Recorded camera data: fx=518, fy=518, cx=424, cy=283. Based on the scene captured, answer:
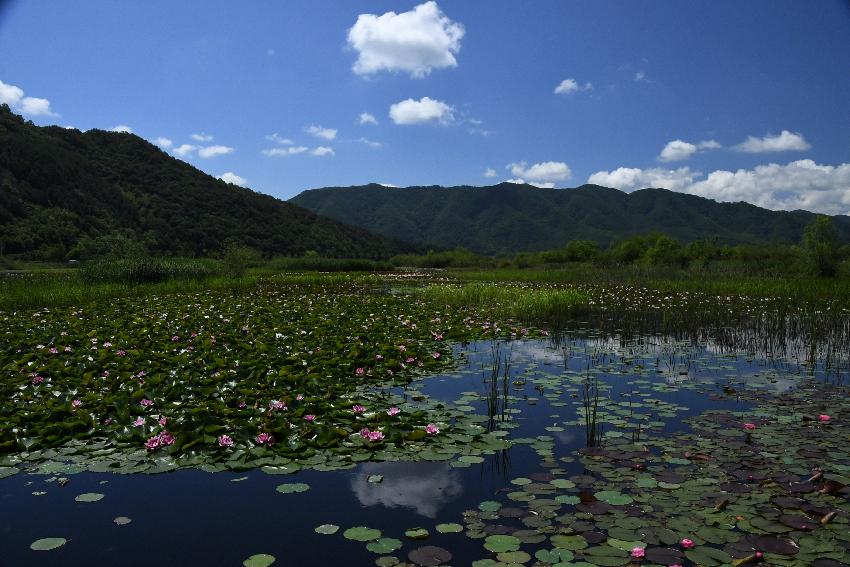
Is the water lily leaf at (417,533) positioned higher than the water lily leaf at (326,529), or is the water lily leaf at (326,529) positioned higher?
the water lily leaf at (417,533)

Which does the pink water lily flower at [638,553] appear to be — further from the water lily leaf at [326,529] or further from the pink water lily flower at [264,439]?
the pink water lily flower at [264,439]

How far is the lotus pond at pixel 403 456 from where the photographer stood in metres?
3.59

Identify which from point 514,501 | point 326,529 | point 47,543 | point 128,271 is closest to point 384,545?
point 326,529

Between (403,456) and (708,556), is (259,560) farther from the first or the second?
(708,556)

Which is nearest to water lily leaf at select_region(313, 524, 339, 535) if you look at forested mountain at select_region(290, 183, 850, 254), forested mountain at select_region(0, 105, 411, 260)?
forested mountain at select_region(0, 105, 411, 260)

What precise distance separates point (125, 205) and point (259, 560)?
77060 mm

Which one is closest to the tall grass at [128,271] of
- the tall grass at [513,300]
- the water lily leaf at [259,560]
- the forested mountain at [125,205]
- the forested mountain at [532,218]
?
the tall grass at [513,300]

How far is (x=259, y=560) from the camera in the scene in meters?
3.37

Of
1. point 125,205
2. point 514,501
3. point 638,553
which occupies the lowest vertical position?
point 514,501

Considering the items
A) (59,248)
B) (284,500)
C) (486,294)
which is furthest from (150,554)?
(59,248)

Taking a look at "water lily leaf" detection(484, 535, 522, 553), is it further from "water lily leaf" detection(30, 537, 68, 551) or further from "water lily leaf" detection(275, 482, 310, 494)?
"water lily leaf" detection(30, 537, 68, 551)

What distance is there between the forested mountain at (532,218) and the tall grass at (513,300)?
129 m

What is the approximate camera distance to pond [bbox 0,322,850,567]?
348 centimetres

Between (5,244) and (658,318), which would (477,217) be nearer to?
(5,244)
